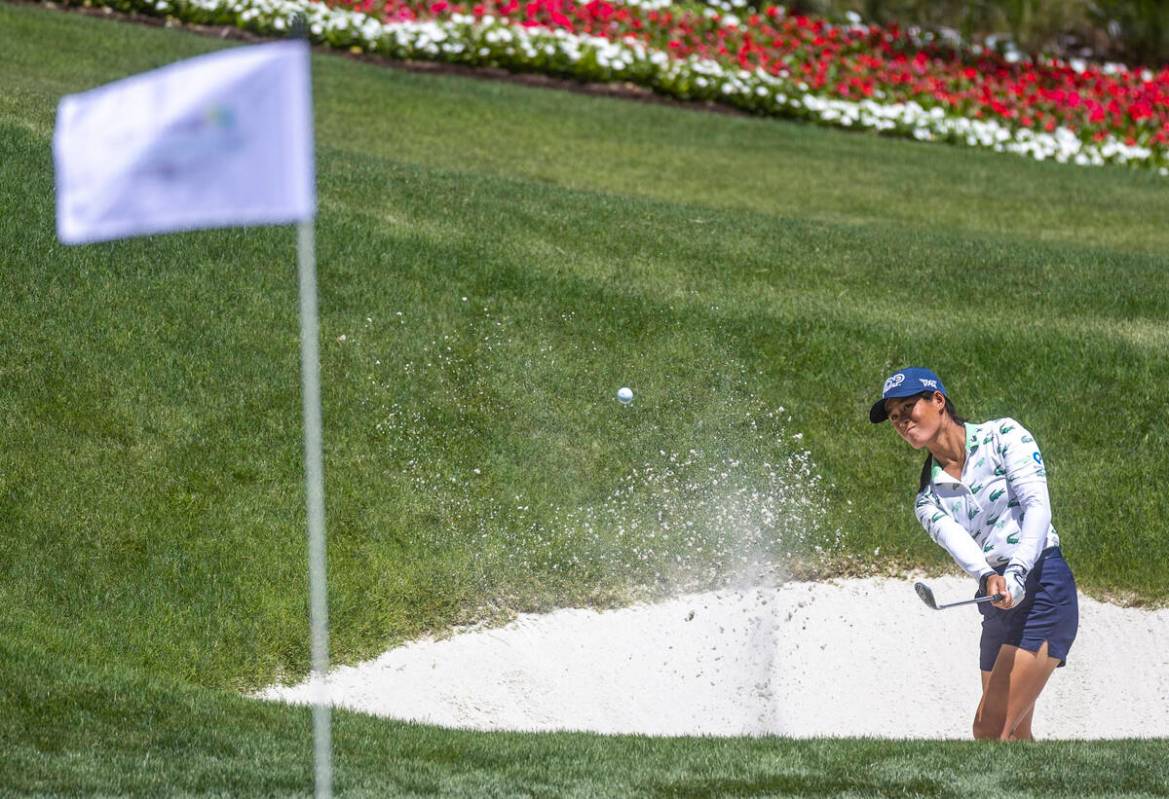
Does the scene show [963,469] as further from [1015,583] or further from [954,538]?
[1015,583]

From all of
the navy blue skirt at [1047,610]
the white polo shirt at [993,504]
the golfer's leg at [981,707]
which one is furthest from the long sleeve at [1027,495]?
the golfer's leg at [981,707]

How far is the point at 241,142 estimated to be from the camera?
5.71 meters

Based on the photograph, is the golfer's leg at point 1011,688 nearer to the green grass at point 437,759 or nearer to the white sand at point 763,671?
the green grass at point 437,759

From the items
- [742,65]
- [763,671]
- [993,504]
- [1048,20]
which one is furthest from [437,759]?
[1048,20]

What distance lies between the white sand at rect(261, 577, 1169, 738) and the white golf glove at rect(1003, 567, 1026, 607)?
2.57 metres

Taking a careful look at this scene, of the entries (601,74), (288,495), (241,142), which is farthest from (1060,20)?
(241,142)

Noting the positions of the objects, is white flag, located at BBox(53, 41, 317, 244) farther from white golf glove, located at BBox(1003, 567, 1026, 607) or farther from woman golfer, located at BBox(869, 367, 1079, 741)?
white golf glove, located at BBox(1003, 567, 1026, 607)

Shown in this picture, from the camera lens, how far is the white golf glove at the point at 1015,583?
292 inches

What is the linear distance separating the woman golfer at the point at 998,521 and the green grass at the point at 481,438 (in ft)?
2.10

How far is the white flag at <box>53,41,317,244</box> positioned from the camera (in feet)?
18.5

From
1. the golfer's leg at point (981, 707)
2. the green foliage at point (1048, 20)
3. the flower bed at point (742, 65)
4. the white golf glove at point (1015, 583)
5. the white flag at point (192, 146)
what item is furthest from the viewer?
the green foliage at point (1048, 20)

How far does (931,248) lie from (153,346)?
7326mm

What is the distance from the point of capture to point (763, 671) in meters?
10.2

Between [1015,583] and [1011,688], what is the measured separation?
78cm
